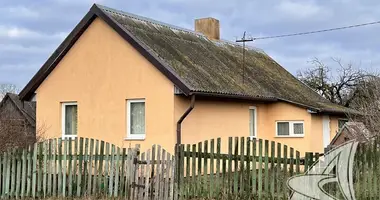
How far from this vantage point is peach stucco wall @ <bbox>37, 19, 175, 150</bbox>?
15.9 meters

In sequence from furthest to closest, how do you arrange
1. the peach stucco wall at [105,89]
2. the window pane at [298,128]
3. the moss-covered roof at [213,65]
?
the window pane at [298,128]
the moss-covered roof at [213,65]
the peach stucco wall at [105,89]

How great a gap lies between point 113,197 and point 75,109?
7.39 metres

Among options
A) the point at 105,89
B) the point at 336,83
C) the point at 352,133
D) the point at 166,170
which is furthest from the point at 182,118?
the point at 336,83

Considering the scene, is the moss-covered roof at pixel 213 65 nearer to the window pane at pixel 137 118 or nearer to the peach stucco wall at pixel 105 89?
the peach stucco wall at pixel 105 89

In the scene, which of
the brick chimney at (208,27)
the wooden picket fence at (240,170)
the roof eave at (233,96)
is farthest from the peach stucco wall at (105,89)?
the brick chimney at (208,27)

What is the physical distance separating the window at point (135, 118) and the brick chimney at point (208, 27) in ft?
25.4

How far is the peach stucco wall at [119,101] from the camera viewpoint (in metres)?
15.9

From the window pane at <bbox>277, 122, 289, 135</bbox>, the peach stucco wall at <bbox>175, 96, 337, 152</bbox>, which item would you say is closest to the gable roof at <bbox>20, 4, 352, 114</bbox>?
the peach stucco wall at <bbox>175, 96, 337, 152</bbox>

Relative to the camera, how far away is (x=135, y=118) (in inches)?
655

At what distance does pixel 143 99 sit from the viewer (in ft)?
53.6

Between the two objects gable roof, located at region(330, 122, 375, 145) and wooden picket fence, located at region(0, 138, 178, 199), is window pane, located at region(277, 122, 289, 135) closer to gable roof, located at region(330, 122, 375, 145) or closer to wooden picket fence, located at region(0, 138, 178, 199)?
gable roof, located at region(330, 122, 375, 145)

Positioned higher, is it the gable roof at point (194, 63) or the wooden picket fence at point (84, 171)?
the gable roof at point (194, 63)

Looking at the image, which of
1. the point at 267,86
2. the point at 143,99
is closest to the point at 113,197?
the point at 143,99

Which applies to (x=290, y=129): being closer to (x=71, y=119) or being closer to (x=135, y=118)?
(x=135, y=118)
